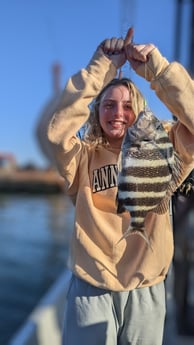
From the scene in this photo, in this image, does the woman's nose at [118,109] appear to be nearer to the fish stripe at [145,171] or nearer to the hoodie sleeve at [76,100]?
the hoodie sleeve at [76,100]

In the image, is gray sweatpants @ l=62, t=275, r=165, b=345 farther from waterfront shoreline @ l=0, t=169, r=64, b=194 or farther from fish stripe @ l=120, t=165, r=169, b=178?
waterfront shoreline @ l=0, t=169, r=64, b=194

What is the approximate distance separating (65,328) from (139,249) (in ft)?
1.44

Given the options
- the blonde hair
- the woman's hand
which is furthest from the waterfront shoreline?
the woman's hand

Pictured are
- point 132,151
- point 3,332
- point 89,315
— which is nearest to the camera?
point 132,151

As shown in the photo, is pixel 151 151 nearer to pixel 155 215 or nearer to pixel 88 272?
pixel 155 215

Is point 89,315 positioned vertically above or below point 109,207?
below

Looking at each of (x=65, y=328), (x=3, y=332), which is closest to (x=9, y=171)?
(x=3, y=332)

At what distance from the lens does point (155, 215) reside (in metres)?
1.96

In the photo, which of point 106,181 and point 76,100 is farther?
point 106,181

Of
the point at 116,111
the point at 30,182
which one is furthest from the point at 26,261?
the point at 30,182

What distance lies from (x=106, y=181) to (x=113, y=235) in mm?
221

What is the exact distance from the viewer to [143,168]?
172 centimetres

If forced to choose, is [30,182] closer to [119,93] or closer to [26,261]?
→ [26,261]

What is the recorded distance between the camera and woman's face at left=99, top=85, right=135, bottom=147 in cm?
196
